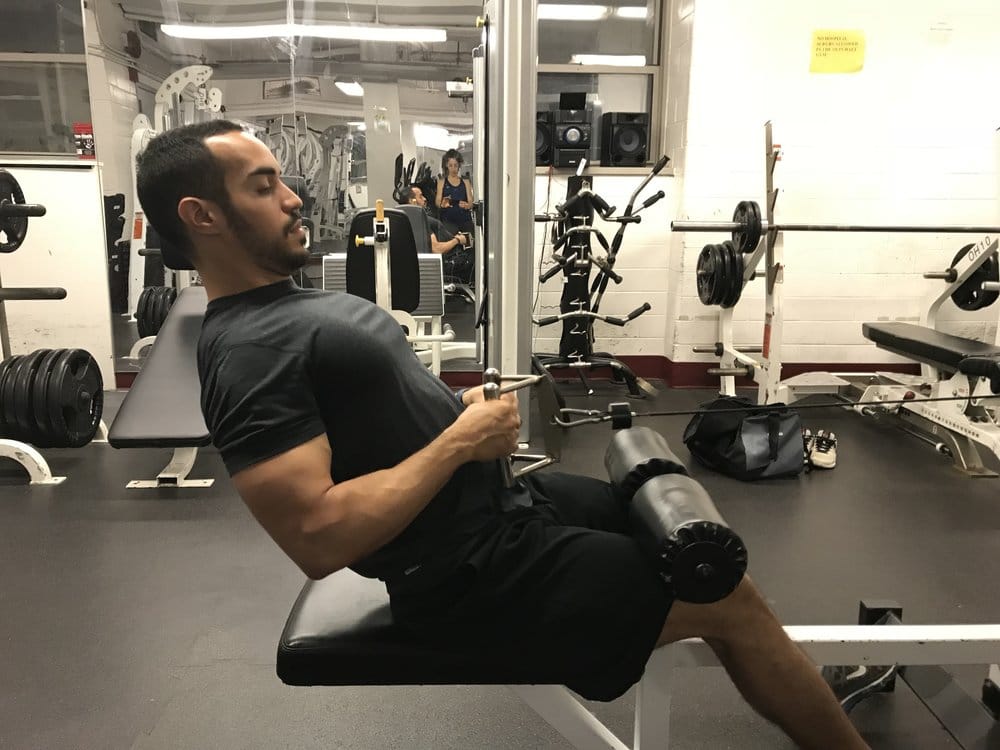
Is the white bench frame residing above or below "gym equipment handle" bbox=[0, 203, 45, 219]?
below

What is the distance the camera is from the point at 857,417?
158 inches

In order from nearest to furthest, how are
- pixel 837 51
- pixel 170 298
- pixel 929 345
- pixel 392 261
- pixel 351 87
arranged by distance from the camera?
pixel 929 345, pixel 392 261, pixel 837 51, pixel 170 298, pixel 351 87

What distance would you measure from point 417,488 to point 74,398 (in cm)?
272

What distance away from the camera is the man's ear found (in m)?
1.08

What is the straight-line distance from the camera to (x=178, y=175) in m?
1.08

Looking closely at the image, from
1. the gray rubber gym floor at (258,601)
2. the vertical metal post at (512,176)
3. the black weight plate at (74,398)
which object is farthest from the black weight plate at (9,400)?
the vertical metal post at (512,176)

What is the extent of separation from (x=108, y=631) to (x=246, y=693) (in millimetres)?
527

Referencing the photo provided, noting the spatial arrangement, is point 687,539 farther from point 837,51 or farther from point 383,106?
point 383,106

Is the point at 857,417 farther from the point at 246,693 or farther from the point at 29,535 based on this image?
the point at 29,535

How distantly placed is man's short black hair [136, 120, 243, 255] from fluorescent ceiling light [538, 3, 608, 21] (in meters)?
4.24

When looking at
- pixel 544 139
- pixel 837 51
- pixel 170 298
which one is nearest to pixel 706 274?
pixel 544 139

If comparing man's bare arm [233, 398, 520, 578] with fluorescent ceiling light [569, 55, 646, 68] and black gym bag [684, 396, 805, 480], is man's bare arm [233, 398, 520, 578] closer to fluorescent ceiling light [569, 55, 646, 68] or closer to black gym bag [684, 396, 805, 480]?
black gym bag [684, 396, 805, 480]

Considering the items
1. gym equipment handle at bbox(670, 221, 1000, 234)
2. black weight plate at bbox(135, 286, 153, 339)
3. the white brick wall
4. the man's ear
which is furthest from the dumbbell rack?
the white brick wall

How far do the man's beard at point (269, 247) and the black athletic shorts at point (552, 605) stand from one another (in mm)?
523
